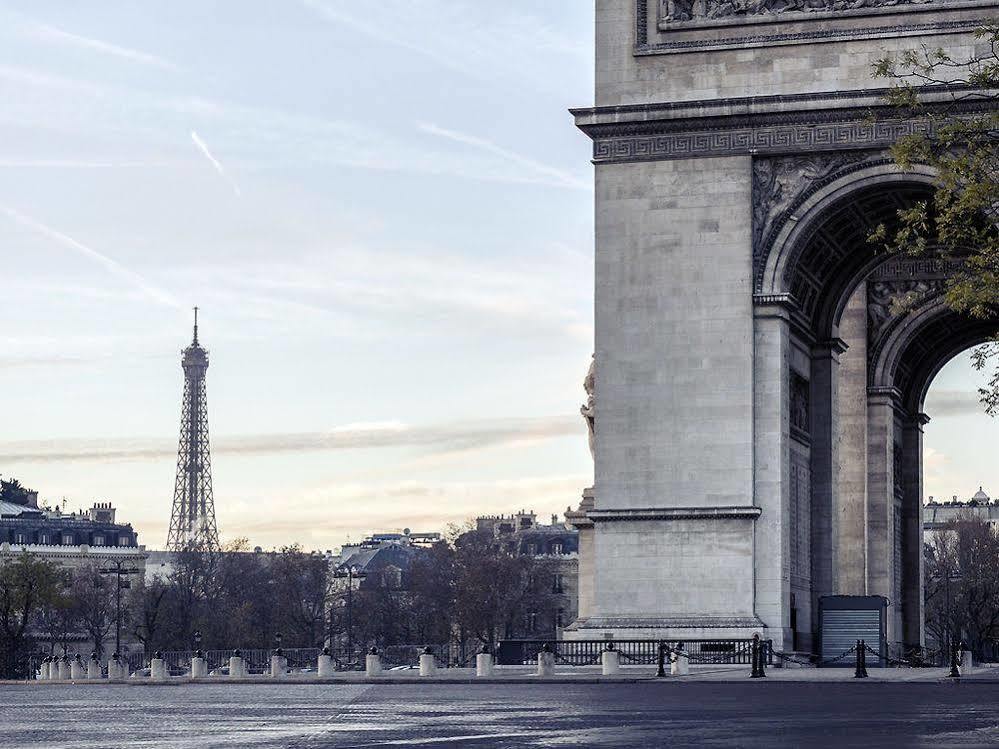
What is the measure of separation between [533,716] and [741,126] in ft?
82.6

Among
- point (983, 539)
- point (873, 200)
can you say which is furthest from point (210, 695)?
point (983, 539)

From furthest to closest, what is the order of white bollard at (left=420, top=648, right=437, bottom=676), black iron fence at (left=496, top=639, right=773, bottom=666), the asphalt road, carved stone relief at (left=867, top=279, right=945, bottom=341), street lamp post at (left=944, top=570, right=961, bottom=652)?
street lamp post at (left=944, top=570, right=961, bottom=652) → carved stone relief at (left=867, top=279, right=945, bottom=341) → white bollard at (left=420, top=648, right=437, bottom=676) → black iron fence at (left=496, top=639, right=773, bottom=666) → the asphalt road

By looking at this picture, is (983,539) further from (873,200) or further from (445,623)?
(873,200)

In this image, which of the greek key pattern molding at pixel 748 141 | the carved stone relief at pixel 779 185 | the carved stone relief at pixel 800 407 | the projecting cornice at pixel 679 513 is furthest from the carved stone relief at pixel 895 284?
the projecting cornice at pixel 679 513

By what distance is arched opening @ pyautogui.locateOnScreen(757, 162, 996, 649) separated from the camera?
51.2m

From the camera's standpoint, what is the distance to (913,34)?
49.4 meters

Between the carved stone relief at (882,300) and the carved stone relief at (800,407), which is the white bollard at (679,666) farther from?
the carved stone relief at (882,300)

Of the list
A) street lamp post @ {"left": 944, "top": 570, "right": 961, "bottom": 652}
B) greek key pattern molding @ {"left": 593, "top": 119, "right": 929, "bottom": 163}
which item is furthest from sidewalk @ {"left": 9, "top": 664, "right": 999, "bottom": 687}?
street lamp post @ {"left": 944, "top": 570, "right": 961, "bottom": 652}

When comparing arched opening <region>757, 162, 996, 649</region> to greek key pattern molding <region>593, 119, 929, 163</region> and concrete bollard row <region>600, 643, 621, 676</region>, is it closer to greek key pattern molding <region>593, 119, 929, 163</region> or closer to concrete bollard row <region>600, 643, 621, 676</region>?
greek key pattern molding <region>593, 119, 929, 163</region>

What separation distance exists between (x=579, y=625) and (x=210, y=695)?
12.9 m

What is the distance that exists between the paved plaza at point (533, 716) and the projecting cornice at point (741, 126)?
43.6 ft

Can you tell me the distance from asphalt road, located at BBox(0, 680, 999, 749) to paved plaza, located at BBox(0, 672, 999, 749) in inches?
0.8

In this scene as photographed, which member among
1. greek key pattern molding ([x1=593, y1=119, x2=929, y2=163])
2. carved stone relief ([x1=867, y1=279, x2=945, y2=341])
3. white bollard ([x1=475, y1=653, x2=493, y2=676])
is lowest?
white bollard ([x1=475, y1=653, x2=493, y2=676])

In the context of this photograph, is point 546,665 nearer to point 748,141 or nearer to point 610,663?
point 610,663
